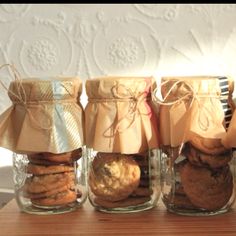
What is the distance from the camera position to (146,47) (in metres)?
0.79

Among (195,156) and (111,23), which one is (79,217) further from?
(111,23)

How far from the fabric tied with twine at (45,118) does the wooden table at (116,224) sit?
0.27 feet

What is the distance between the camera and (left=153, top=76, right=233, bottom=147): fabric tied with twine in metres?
0.55

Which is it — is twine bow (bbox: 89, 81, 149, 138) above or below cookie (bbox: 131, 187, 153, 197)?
above

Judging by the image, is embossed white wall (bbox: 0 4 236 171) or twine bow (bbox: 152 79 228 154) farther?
embossed white wall (bbox: 0 4 236 171)

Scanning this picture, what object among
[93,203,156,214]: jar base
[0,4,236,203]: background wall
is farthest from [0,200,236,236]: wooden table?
[0,4,236,203]: background wall

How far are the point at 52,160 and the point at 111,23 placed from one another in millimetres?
297

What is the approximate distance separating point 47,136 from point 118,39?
0.90 feet

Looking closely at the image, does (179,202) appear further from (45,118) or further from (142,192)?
(45,118)

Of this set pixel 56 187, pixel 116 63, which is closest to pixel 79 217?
pixel 56 187

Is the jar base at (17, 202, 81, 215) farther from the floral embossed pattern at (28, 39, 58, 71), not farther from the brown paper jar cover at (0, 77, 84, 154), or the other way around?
the floral embossed pattern at (28, 39, 58, 71)

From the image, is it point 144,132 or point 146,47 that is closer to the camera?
point 144,132

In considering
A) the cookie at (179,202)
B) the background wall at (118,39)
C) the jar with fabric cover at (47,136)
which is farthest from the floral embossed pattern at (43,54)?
the cookie at (179,202)

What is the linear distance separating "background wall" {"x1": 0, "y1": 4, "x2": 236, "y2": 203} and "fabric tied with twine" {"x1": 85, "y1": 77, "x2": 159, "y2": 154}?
21cm
